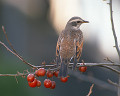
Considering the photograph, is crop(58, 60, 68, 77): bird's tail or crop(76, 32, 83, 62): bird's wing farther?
crop(76, 32, 83, 62): bird's wing

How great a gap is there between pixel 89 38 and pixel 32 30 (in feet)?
10.5

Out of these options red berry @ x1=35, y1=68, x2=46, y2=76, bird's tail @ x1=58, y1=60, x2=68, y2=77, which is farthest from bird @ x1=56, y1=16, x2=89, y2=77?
red berry @ x1=35, y1=68, x2=46, y2=76

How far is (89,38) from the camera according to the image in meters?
9.52

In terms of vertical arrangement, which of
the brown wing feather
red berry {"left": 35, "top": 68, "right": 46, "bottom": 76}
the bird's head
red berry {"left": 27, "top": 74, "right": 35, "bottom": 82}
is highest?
the bird's head

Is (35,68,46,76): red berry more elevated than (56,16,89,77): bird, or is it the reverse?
(56,16,89,77): bird

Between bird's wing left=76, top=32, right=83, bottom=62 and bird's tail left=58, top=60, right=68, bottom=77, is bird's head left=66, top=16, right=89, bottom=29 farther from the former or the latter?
bird's tail left=58, top=60, right=68, bottom=77

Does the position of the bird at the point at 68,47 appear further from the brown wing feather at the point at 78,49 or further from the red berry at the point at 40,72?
the red berry at the point at 40,72

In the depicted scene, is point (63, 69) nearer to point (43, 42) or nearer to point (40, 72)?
point (40, 72)

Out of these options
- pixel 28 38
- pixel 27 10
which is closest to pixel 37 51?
pixel 28 38

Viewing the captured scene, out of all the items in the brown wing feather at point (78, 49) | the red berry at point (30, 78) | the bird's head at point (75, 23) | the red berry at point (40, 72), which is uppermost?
the bird's head at point (75, 23)

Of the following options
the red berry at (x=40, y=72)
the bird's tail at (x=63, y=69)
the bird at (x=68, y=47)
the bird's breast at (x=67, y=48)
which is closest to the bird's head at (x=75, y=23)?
the bird at (x=68, y=47)

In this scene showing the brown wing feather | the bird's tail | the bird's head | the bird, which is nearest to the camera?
the bird's tail

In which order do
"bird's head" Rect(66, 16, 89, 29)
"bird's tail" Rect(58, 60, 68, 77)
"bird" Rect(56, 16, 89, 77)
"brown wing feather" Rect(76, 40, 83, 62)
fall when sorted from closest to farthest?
"bird's tail" Rect(58, 60, 68, 77) < "bird" Rect(56, 16, 89, 77) < "brown wing feather" Rect(76, 40, 83, 62) < "bird's head" Rect(66, 16, 89, 29)

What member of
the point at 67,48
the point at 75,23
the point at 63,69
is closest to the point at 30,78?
the point at 63,69
